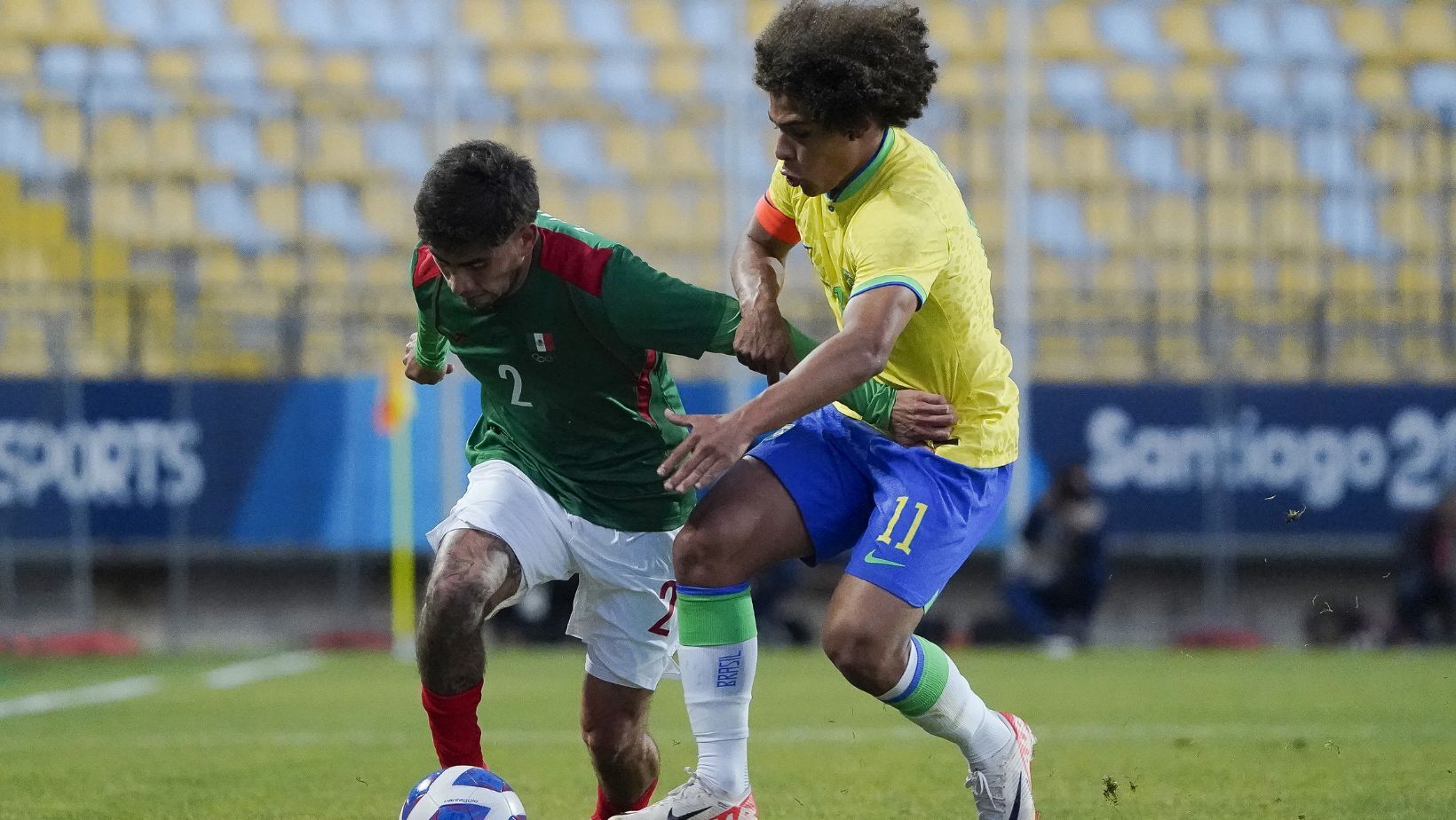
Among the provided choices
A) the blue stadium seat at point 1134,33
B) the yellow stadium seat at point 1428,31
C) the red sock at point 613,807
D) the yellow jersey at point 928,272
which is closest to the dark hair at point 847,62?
the yellow jersey at point 928,272

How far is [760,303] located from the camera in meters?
4.41

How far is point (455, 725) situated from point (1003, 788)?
4.36 feet

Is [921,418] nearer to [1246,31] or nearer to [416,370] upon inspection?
[416,370]

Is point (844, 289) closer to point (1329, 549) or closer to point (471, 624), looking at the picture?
point (471, 624)

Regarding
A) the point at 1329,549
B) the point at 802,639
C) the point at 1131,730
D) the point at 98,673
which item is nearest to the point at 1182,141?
the point at 1329,549

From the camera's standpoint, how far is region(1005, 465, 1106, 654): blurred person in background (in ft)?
42.0

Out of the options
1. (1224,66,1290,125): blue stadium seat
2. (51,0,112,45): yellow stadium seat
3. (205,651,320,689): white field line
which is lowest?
(205,651,320,689): white field line

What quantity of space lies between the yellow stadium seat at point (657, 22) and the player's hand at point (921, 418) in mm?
11486

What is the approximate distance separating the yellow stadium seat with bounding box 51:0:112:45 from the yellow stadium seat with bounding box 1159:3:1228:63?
8846mm

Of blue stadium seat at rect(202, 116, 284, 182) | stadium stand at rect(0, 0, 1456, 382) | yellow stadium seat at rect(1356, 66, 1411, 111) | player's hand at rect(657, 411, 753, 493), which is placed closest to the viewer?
player's hand at rect(657, 411, 753, 493)

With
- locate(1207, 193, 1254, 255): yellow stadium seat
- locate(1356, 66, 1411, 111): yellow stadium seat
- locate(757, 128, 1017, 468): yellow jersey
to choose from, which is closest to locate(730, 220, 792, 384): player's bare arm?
locate(757, 128, 1017, 468): yellow jersey

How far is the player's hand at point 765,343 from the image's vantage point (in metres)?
4.26

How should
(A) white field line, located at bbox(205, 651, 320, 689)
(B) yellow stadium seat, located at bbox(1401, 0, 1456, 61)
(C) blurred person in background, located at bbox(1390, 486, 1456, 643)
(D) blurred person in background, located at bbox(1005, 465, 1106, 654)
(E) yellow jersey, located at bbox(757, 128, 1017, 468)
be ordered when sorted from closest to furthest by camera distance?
(E) yellow jersey, located at bbox(757, 128, 1017, 468) < (A) white field line, located at bbox(205, 651, 320, 689) < (D) blurred person in background, located at bbox(1005, 465, 1106, 654) < (C) blurred person in background, located at bbox(1390, 486, 1456, 643) < (B) yellow stadium seat, located at bbox(1401, 0, 1456, 61)

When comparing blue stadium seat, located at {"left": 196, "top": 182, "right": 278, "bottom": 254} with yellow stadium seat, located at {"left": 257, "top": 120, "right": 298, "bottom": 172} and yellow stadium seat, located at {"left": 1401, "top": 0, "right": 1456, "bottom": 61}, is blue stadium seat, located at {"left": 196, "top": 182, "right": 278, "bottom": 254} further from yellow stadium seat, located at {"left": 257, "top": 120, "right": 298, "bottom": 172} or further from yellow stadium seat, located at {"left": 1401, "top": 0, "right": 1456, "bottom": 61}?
yellow stadium seat, located at {"left": 1401, "top": 0, "right": 1456, "bottom": 61}
